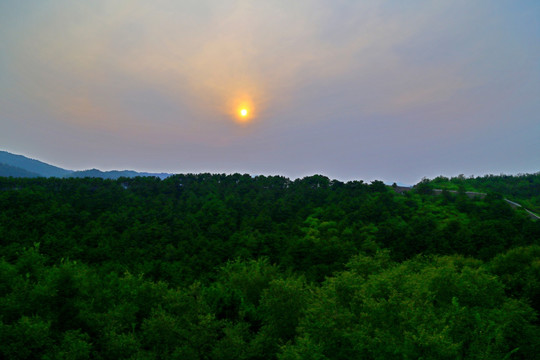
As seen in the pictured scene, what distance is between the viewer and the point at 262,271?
3722 centimetres

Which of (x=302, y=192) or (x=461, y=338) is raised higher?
(x=302, y=192)

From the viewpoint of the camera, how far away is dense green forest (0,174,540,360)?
703 inches

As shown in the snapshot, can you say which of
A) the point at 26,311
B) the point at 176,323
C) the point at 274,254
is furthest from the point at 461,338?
the point at 274,254

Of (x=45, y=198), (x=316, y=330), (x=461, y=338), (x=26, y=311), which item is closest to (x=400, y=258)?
(x=461, y=338)

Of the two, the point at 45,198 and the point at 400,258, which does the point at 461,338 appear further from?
the point at 45,198

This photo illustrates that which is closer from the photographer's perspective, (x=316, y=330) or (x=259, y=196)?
(x=316, y=330)

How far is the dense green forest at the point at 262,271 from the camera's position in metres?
17.8

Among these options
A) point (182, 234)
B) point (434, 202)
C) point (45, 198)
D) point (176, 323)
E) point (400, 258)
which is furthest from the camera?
point (434, 202)

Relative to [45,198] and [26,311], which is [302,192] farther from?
[26,311]

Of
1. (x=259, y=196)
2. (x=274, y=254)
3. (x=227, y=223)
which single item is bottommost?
(x=274, y=254)

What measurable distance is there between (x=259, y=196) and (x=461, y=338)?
218 ft

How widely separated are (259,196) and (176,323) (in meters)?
61.8

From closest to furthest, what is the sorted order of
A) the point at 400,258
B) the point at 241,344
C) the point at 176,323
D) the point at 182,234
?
the point at 241,344 < the point at 176,323 < the point at 400,258 < the point at 182,234

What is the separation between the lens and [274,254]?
51.4 m
